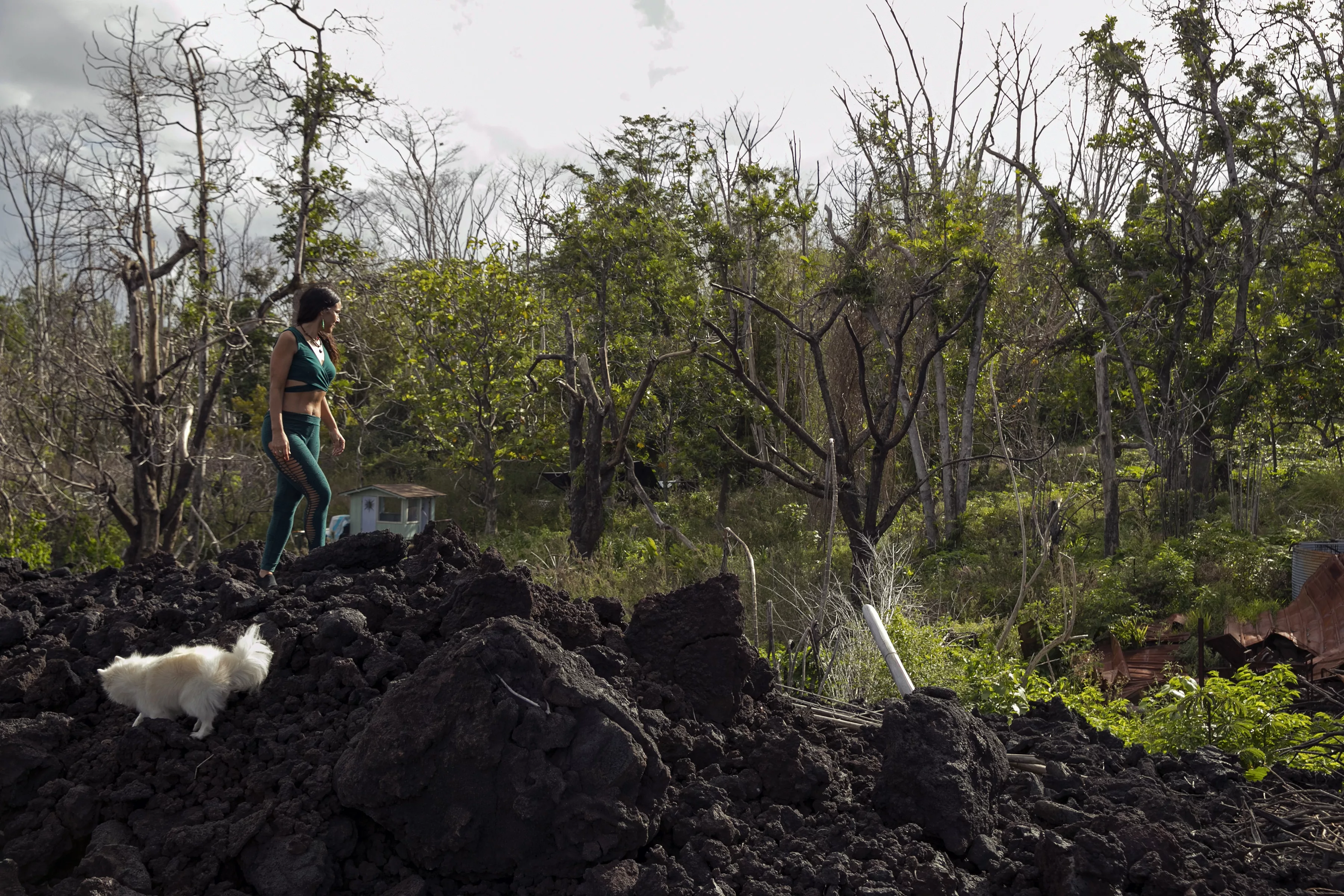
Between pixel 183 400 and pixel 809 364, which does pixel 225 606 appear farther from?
pixel 809 364

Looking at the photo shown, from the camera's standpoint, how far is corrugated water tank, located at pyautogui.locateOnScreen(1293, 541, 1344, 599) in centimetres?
721

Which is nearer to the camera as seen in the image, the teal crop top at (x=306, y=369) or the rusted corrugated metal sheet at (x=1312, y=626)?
the teal crop top at (x=306, y=369)

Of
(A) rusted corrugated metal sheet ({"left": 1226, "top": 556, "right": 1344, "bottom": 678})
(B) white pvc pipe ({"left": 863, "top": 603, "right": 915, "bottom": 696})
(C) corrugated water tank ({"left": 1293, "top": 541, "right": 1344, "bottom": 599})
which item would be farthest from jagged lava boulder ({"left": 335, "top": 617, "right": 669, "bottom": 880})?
(C) corrugated water tank ({"left": 1293, "top": 541, "right": 1344, "bottom": 599})

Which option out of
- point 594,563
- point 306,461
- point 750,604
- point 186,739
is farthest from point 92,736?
point 594,563

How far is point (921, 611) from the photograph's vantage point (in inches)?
244

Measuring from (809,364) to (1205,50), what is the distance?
22.6 ft

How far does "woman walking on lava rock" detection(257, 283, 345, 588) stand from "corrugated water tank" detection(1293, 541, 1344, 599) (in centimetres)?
707

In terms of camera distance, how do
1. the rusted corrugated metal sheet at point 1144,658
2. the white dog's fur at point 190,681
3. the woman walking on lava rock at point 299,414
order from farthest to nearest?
the rusted corrugated metal sheet at point 1144,658
the woman walking on lava rock at point 299,414
the white dog's fur at point 190,681

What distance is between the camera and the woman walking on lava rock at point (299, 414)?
183 inches

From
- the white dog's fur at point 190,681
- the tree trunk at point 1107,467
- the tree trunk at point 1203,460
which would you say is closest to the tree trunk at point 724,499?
the tree trunk at point 1107,467

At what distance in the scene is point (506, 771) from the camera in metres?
2.40

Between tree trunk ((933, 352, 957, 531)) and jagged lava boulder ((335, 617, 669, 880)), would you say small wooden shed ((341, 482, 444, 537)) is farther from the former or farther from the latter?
jagged lava boulder ((335, 617, 669, 880))

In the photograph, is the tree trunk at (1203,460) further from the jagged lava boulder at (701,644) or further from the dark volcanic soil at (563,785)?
the jagged lava boulder at (701,644)

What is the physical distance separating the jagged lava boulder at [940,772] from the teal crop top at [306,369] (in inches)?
133
